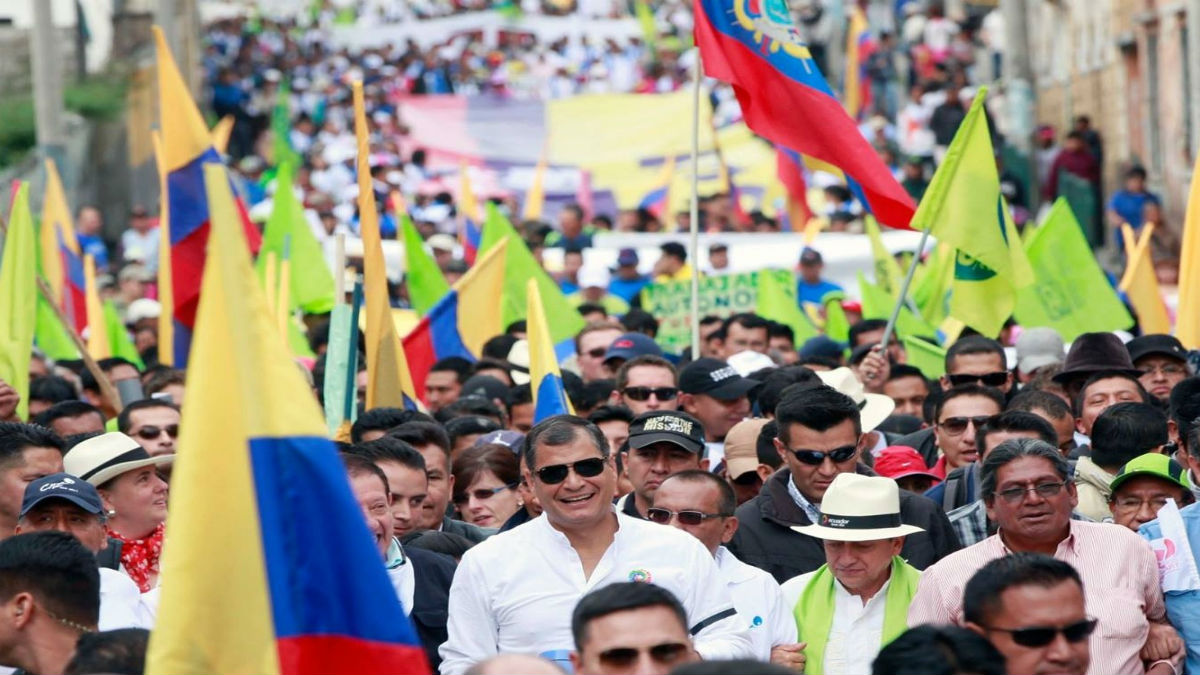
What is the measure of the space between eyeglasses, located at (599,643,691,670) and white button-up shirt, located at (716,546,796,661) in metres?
1.46

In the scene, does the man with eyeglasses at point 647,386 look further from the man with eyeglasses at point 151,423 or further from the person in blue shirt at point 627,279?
the person in blue shirt at point 627,279

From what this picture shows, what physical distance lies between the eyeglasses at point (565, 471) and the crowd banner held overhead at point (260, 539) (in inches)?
63.3

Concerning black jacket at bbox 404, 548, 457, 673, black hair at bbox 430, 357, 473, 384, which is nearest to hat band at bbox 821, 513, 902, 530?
black jacket at bbox 404, 548, 457, 673

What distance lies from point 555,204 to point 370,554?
903 inches

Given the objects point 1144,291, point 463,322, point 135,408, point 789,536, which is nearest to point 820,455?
point 789,536

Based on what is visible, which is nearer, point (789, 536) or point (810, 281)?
point (789, 536)

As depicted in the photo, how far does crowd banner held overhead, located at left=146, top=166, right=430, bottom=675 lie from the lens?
4.78 meters

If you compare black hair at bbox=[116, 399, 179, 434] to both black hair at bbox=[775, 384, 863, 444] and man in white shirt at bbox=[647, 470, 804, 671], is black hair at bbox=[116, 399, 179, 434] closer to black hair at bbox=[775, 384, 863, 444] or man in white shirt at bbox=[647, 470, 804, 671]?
man in white shirt at bbox=[647, 470, 804, 671]

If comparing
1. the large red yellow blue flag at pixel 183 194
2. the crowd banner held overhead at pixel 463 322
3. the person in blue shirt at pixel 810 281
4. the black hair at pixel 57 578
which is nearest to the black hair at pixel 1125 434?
the black hair at pixel 57 578

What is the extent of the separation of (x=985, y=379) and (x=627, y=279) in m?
7.24

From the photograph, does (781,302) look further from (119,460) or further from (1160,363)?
(119,460)

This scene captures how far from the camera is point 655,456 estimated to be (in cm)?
797

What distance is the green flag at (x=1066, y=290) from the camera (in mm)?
13109

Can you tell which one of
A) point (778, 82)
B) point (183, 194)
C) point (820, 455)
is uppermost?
point (778, 82)
